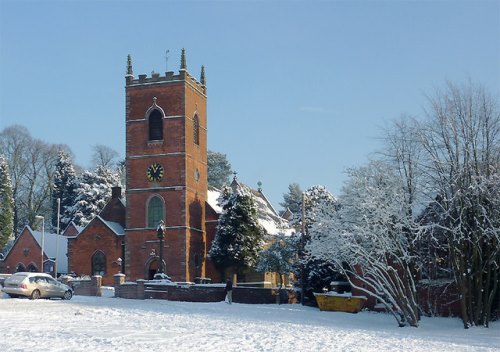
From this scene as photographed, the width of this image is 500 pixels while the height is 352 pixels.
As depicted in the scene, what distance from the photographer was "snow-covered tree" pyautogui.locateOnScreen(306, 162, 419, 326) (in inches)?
1064

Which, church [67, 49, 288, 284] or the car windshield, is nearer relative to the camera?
the car windshield

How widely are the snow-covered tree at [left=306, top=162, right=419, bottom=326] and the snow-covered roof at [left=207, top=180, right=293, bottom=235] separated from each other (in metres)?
31.5

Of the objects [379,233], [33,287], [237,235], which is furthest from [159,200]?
[379,233]

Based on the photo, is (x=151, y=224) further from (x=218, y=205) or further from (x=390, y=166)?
(x=390, y=166)

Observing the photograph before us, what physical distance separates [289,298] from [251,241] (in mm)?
11051

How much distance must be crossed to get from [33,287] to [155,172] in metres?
24.3

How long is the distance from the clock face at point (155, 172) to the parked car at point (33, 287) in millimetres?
23050

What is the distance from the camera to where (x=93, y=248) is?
58875 millimetres

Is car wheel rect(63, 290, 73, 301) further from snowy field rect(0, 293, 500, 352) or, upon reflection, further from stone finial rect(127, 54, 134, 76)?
stone finial rect(127, 54, 134, 76)

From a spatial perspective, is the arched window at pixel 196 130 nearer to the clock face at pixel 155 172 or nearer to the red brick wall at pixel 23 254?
the clock face at pixel 155 172

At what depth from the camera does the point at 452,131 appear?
26.9 meters

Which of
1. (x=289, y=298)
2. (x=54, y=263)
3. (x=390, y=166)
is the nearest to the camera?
(x=390, y=166)

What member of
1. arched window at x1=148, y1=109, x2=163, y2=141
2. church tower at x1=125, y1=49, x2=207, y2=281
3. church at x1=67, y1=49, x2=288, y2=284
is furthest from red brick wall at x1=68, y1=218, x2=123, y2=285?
arched window at x1=148, y1=109, x2=163, y2=141

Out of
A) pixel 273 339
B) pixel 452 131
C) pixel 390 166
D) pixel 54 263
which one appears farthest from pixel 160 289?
pixel 54 263
